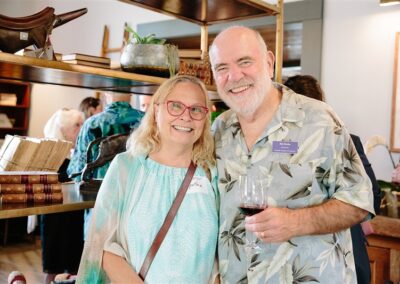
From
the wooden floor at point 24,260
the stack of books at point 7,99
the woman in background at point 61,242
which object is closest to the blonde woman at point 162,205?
the woman in background at point 61,242

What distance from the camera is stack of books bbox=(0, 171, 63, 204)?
1.83 metres

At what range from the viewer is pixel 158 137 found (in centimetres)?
197

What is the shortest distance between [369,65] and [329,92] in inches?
17.4

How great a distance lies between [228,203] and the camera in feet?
6.11

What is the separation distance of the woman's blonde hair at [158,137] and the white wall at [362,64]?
280 centimetres

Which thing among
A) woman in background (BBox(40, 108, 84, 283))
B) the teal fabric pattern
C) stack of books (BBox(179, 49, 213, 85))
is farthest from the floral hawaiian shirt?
woman in background (BBox(40, 108, 84, 283))

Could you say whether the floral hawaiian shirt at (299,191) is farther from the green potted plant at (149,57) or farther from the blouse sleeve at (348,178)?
the green potted plant at (149,57)

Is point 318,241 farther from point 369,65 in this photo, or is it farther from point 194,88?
point 369,65

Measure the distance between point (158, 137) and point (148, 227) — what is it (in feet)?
1.25

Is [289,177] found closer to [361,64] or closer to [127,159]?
[127,159]

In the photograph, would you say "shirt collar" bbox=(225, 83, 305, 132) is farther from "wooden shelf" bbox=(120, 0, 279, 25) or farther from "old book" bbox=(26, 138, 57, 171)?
"wooden shelf" bbox=(120, 0, 279, 25)

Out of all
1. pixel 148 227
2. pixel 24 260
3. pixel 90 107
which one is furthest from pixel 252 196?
pixel 24 260

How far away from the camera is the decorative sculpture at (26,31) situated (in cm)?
182

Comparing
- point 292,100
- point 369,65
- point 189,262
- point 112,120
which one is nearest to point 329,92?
point 369,65
